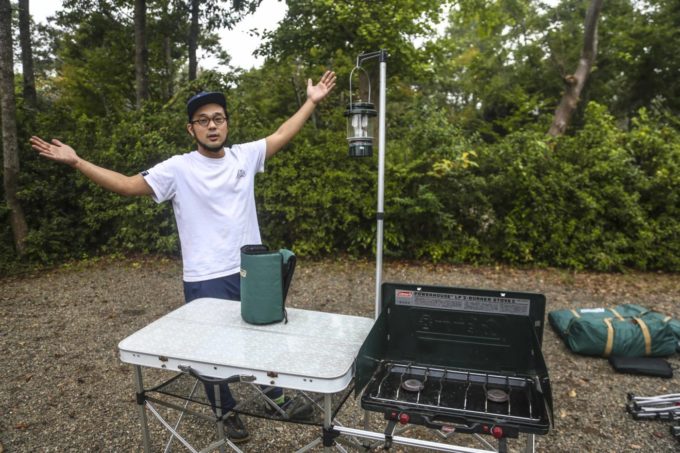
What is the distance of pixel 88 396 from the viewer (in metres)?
3.38

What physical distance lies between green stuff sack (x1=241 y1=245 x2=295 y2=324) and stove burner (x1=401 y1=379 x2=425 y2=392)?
0.66 metres

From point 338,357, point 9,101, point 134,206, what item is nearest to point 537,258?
point 338,357

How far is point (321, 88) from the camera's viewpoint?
296cm

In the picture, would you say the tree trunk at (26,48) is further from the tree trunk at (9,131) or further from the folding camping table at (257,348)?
the folding camping table at (257,348)

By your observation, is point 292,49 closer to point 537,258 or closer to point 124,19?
point 124,19

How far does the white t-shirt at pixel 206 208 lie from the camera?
246 cm

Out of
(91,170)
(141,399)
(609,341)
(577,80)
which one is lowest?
(609,341)

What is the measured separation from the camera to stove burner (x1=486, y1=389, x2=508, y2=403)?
5.58ft

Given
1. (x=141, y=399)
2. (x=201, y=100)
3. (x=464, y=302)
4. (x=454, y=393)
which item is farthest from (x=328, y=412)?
(x=201, y=100)

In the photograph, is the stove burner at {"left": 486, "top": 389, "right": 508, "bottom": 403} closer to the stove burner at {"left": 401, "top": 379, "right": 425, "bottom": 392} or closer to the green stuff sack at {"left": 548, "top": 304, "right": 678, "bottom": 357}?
the stove burner at {"left": 401, "top": 379, "right": 425, "bottom": 392}

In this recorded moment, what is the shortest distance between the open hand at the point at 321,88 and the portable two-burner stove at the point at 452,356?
1508 millimetres

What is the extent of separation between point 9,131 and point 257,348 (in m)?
6.90

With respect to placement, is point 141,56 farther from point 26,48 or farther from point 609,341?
point 609,341

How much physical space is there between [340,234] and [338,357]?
5.31m
